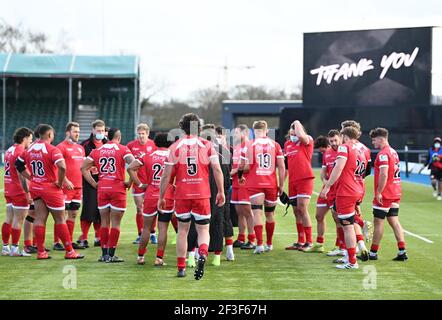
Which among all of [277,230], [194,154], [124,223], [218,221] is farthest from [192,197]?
[124,223]

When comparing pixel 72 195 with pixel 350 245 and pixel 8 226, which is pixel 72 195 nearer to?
pixel 8 226

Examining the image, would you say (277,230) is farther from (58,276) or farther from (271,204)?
(58,276)

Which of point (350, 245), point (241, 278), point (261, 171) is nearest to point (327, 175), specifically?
point (261, 171)

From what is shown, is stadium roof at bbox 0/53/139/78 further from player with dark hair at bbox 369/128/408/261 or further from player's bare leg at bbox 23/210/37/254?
player with dark hair at bbox 369/128/408/261

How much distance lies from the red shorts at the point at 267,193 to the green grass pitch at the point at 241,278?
85 cm

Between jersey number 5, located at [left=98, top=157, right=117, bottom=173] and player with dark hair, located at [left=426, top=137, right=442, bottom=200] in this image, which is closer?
jersey number 5, located at [left=98, top=157, right=117, bottom=173]

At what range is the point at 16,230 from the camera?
39.7 ft

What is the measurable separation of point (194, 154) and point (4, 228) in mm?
4158

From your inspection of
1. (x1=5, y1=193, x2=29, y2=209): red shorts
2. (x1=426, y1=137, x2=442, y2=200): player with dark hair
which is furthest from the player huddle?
(x1=426, y1=137, x2=442, y2=200): player with dark hair

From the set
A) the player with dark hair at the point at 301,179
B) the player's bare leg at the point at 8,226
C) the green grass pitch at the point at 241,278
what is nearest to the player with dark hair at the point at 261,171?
the player with dark hair at the point at 301,179

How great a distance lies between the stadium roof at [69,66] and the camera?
48781 mm

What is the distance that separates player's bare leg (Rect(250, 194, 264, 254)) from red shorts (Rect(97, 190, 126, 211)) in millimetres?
2199

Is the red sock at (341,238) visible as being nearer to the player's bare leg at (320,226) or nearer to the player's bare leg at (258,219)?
the player's bare leg at (320,226)

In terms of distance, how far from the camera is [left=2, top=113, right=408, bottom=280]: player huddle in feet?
33.2
